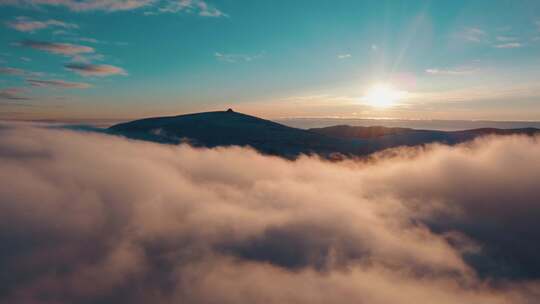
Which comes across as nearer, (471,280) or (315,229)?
(471,280)

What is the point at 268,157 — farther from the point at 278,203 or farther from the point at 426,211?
the point at 426,211

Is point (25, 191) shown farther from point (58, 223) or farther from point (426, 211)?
point (426, 211)

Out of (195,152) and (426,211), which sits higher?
(195,152)

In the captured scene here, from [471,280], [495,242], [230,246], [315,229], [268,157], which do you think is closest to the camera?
[471,280]

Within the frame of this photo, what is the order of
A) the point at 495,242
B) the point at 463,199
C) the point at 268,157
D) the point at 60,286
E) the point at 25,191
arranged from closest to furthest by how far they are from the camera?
1. the point at 60,286
2. the point at 495,242
3. the point at 25,191
4. the point at 463,199
5. the point at 268,157

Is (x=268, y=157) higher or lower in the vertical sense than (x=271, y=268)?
higher

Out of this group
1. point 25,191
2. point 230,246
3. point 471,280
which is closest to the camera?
point 471,280

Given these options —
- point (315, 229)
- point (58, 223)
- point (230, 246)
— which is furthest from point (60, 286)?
point (315, 229)

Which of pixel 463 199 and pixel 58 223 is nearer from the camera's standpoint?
pixel 58 223

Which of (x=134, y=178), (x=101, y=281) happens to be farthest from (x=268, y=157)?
(x=101, y=281)
